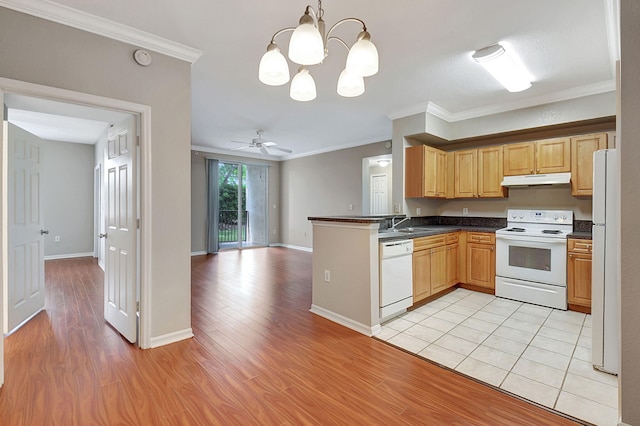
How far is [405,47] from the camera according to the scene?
2713 millimetres

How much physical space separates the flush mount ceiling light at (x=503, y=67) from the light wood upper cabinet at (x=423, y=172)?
130 cm

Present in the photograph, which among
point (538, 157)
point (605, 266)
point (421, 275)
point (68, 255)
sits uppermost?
point (538, 157)

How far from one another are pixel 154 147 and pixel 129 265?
1.07m

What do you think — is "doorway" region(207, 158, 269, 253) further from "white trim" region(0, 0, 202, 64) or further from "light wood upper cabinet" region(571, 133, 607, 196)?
"light wood upper cabinet" region(571, 133, 607, 196)

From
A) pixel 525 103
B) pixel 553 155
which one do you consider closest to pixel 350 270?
pixel 553 155

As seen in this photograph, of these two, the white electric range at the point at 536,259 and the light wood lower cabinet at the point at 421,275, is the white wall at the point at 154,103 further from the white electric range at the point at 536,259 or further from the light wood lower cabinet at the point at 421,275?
the white electric range at the point at 536,259

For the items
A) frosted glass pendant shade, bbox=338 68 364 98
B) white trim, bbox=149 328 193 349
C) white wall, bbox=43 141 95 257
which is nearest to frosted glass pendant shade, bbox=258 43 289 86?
frosted glass pendant shade, bbox=338 68 364 98

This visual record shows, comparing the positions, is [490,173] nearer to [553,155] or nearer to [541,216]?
[553,155]

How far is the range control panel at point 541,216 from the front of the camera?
4.01m

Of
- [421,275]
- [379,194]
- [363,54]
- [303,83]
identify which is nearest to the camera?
[363,54]

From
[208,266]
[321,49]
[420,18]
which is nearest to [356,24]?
[420,18]

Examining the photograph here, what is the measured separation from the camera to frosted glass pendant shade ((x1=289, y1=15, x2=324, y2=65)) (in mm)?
1442

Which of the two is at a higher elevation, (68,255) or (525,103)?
(525,103)

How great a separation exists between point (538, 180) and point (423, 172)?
1.46 m
